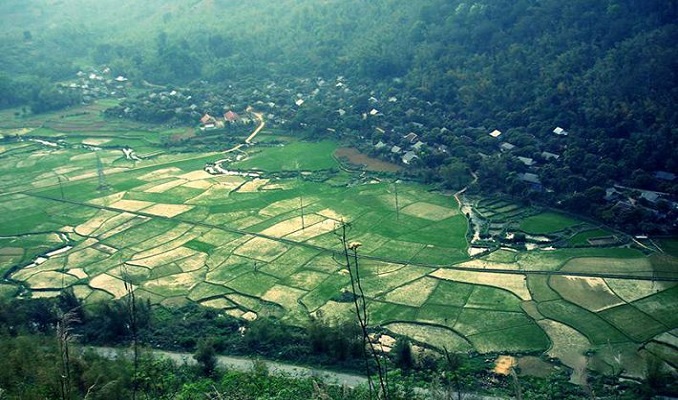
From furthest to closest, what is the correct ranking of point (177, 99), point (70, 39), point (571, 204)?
point (70, 39), point (177, 99), point (571, 204)

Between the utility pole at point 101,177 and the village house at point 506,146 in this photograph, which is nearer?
the village house at point 506,146

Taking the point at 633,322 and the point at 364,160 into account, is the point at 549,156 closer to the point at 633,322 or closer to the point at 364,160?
the point at 364,160

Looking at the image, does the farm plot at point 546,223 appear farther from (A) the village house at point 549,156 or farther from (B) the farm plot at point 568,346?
(B) the farm plot at point 568,346

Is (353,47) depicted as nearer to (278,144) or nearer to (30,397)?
(278,144)

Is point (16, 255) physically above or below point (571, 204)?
below

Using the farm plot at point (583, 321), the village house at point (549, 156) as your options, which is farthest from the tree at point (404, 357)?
the village house at point (549, 156)

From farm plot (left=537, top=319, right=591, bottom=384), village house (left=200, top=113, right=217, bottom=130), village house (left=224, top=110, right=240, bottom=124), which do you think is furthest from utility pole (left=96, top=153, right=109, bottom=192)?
farm plot (left=537, top=319, right=591, bottom=384)

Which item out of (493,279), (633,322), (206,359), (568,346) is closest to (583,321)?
(633,322)

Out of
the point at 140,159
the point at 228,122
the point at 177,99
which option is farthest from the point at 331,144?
the point at 177,99
